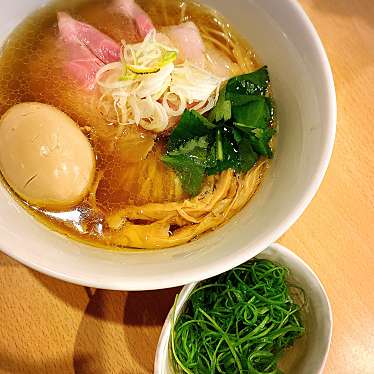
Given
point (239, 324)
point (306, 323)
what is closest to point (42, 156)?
point (239, 324)

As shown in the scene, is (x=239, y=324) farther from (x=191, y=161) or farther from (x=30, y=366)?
(x=30, y=366)

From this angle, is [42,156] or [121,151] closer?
[42,156]

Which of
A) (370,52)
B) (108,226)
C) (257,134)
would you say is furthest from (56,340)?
(370,52)

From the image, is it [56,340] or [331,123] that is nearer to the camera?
[331,123]

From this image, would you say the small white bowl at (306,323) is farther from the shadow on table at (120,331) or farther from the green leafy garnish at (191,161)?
the green leafy garnish at (191,161)

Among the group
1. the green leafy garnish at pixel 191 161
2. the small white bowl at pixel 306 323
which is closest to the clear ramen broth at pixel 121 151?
the green leafy garnish at pixel 191 161

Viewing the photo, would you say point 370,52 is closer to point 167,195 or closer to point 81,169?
point 167,195
